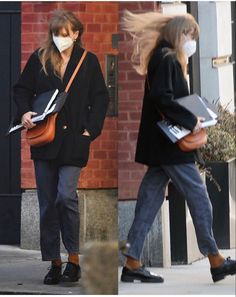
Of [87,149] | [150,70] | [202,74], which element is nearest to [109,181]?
[87,149]

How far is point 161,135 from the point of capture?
4.94m

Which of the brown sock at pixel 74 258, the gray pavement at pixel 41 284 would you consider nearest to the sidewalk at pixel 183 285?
the gray pavement at pixel 41 284

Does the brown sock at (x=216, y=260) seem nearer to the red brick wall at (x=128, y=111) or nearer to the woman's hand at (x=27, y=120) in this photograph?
the red brick wall at (x=128, y=111)

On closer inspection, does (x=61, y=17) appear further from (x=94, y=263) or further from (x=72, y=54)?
(x=94, y=263)

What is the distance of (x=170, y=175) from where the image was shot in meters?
4.98

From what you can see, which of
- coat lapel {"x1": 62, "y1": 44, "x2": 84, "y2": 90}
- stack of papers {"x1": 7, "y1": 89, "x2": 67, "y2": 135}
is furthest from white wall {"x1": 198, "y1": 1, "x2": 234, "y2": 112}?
stack of papers {"x1": 7, "y1": 89, "x2": 67, "y2": 135}

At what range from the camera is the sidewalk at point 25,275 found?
16.2 feet

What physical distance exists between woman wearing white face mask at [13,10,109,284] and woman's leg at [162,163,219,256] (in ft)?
1.74

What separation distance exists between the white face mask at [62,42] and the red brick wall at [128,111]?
297 millimetres

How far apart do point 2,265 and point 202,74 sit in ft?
7.90

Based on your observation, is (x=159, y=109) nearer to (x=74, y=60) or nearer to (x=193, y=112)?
(x=193, y=112)

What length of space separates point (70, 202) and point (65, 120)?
1.52ft

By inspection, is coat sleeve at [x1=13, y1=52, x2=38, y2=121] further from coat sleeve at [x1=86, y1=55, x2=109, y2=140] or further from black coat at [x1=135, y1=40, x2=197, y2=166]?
black coat at [x1=135, y1=40, x2=197, y2=166]

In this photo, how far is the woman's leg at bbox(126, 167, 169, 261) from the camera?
4992 mm
